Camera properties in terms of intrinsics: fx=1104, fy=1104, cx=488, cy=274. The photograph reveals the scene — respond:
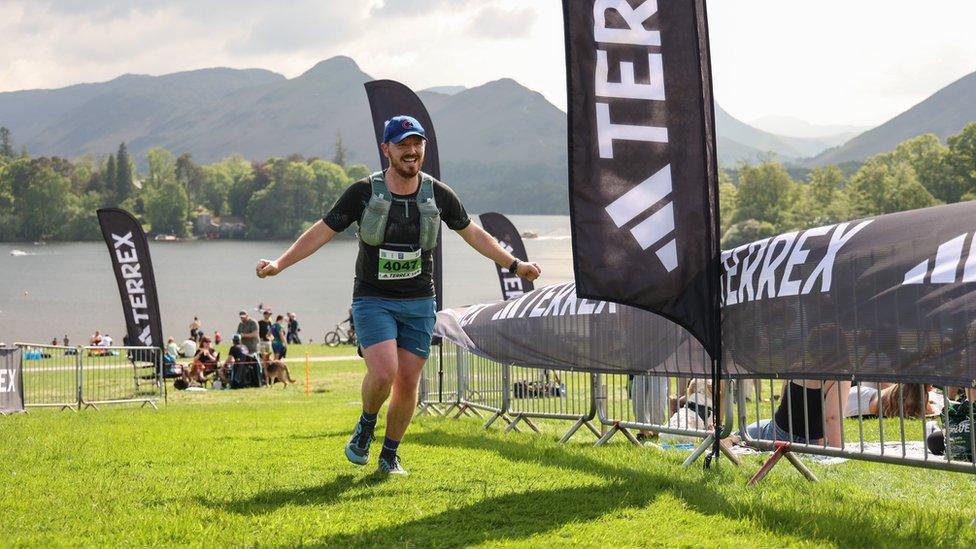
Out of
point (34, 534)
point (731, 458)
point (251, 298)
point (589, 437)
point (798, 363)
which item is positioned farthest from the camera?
point (251, 298)

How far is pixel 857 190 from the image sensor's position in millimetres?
125938

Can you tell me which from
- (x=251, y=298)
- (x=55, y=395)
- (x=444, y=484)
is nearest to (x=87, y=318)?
(x=251, y=298)

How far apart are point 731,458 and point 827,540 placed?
2.83 metres

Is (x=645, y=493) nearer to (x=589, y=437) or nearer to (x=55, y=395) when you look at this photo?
(x=589, y=437)

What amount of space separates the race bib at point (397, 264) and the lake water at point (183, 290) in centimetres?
7196

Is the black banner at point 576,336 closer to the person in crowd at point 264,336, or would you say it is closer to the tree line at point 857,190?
the person in crowd at point 264,336

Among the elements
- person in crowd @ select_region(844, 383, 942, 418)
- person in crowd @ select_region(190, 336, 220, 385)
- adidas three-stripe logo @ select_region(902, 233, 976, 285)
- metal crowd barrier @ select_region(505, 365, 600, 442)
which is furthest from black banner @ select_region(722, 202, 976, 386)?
person in crowd @ select_region(190, 336, 220, 385)

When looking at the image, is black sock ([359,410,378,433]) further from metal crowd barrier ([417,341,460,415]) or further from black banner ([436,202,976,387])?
metal crowd barrier ([417,341,460,415])

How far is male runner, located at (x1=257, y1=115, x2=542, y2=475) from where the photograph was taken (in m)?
6.64

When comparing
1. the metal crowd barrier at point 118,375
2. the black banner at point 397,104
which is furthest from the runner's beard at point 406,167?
the metal crowd barrier at point 118,375

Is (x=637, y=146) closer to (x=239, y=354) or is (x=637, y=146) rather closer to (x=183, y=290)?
(x=239, y=354)

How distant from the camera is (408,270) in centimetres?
680

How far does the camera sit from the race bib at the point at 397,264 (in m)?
6.72

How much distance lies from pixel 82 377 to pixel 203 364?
20.9ft
